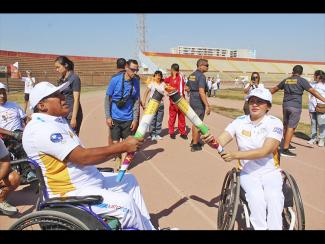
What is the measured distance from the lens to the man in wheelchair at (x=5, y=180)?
386cm

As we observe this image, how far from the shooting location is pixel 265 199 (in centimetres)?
311

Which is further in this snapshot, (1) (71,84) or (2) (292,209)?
(1) (71,84)

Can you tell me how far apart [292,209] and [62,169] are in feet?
7.01

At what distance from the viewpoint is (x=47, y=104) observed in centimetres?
281

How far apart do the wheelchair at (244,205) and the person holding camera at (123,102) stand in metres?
2.38

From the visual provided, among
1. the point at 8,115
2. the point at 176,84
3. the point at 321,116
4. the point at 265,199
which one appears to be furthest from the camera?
the point at 176,84

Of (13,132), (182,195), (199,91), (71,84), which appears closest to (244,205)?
(182,195)

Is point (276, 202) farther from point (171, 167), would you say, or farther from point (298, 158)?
point (298, 158)

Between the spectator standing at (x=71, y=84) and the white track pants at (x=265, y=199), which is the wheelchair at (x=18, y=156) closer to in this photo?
the spectator standing at (x=71, y=84)

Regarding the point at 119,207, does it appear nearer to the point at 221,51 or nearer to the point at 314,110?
the point at 314,110

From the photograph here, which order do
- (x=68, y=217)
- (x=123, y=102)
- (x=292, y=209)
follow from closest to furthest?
(x=68, y=217), (x=292, y=209), (x=123, y=102)

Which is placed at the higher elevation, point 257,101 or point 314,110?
point 257,101

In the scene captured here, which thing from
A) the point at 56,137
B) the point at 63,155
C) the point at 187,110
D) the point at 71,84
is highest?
the point at 71,84

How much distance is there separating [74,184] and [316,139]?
22.8ft
